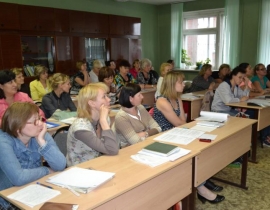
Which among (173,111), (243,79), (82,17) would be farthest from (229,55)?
(173,111)

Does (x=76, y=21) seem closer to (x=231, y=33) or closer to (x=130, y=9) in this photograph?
(x=130, y=9)

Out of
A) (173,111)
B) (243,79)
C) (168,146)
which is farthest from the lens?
(243,79)

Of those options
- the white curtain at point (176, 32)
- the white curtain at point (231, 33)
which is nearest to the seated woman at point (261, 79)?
the white curtain at point (231, 33)

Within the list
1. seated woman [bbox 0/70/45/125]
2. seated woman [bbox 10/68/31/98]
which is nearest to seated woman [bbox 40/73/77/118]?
seated woman [bbox 0/70/45/125]

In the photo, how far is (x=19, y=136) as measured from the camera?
1.73m

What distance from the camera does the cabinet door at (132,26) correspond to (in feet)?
24.2

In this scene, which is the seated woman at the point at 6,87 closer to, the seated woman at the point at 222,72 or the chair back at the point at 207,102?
the chair back at the point at 207,102

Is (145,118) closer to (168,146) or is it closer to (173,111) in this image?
(173,111)

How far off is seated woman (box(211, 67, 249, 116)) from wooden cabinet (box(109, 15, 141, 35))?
3.74m

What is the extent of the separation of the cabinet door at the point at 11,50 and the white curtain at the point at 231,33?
16.4 feet

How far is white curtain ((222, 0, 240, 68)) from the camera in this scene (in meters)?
7.03

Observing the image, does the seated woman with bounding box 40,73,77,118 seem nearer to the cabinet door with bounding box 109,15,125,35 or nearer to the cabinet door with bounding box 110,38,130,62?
the cabinet door with bounding box 110,38,130,62

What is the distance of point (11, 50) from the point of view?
5.23 meters

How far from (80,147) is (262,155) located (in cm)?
299
